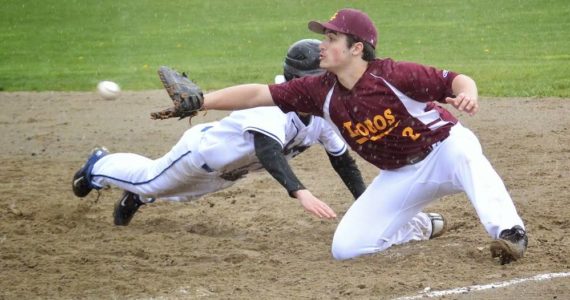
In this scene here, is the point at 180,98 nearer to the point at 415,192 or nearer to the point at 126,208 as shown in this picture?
the point at 415,192

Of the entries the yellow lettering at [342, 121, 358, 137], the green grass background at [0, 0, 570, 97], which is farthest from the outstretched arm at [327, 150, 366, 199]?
the green grass background at [0, 0, 570, 97]

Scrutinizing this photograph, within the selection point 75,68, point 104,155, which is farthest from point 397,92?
point 75,68

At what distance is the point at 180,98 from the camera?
5.73 m

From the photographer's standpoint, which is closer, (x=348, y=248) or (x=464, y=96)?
(x=464, y=96)

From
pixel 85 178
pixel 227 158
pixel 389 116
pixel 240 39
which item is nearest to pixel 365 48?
pixel 389 116

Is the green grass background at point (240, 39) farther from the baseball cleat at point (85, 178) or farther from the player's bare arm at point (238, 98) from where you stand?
the player's bare arm at point (238, 98)

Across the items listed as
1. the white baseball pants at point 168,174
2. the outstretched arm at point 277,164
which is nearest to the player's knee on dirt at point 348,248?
the outstretched arm at point 277,164

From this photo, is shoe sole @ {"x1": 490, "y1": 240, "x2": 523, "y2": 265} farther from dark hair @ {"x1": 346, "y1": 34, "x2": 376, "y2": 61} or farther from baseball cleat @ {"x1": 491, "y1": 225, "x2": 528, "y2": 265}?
dark hair @ {"x1": 346, "y1": 34, "x2": 376, "y2": 61}

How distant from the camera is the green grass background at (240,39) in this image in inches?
555

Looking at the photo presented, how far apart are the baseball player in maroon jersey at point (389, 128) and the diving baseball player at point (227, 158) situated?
37 centimetres

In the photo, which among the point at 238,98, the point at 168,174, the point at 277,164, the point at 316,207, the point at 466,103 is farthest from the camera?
the point at 168,174

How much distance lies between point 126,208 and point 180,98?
1.76 metres

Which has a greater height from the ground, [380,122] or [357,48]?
[357,48]

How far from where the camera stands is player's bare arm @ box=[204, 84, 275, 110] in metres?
5.91
